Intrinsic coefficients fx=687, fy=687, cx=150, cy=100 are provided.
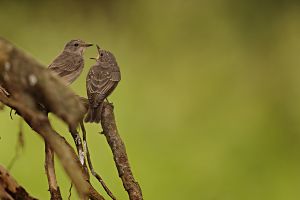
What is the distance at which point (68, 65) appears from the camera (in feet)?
4.53

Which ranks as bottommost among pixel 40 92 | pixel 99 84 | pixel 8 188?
pixel 8 188

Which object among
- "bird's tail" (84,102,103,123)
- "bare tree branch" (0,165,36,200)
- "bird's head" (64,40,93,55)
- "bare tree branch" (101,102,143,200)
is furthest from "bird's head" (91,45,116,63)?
"bare tree branch" (0,165,36,200)

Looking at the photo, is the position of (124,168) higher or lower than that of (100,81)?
lower

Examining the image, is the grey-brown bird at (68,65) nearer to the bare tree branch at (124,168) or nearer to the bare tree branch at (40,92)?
the bare tree branch at (124,168)

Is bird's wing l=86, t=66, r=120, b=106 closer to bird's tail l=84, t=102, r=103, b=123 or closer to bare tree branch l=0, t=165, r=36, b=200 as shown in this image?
bird's tail l=84, t=102, r=103, b=123

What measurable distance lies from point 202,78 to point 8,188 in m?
1.69

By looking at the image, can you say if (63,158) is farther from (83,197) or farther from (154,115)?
(154,115)

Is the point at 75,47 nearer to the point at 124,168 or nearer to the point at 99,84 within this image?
the point at 99,84

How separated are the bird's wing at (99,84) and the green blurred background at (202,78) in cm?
66

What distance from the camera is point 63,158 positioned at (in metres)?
0.81

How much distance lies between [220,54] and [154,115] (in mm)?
400

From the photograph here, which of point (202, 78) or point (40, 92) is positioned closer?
point (40, 92)

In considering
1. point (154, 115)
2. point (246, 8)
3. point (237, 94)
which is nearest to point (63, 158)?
point (154, 115)

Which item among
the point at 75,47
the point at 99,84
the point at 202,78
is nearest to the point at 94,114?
the point at 99,84
